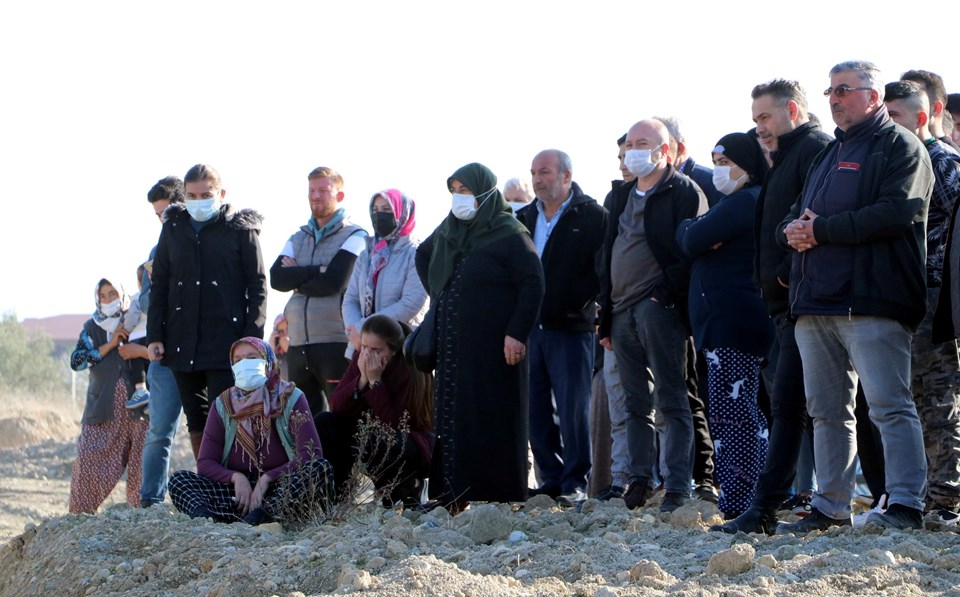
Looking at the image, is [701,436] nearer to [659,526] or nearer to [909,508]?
[659,526]

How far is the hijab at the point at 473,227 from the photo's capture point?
8320 millimetres

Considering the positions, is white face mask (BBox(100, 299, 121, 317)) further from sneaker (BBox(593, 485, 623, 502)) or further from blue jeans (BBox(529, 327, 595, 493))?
sneaker (BBox(593, 485, 623, 502))

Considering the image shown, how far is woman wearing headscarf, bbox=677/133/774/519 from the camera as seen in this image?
23.5 feet

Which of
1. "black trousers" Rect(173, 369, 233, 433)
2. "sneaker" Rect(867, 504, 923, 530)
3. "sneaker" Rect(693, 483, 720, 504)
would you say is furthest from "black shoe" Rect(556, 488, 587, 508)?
"sneaker" Rect(867, 504, 923, 530)

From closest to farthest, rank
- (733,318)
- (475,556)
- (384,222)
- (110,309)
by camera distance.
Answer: (475,556) < (733,318) < (384,222) < (110,309)

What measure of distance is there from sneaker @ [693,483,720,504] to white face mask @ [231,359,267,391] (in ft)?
8.67

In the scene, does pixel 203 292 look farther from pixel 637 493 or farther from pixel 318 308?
pixel 637 493

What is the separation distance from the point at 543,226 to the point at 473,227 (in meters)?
0.84

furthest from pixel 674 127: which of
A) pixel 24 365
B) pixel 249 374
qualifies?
pixel 24 365

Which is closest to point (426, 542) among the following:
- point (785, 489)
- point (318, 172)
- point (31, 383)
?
point (785, 489)

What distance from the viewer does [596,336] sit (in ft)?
30.5

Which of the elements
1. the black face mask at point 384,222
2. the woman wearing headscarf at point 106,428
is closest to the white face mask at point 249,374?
the black face mask at point 384,222

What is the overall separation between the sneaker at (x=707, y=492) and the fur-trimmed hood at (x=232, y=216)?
3493 millimetres

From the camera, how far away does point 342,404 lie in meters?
8.44
